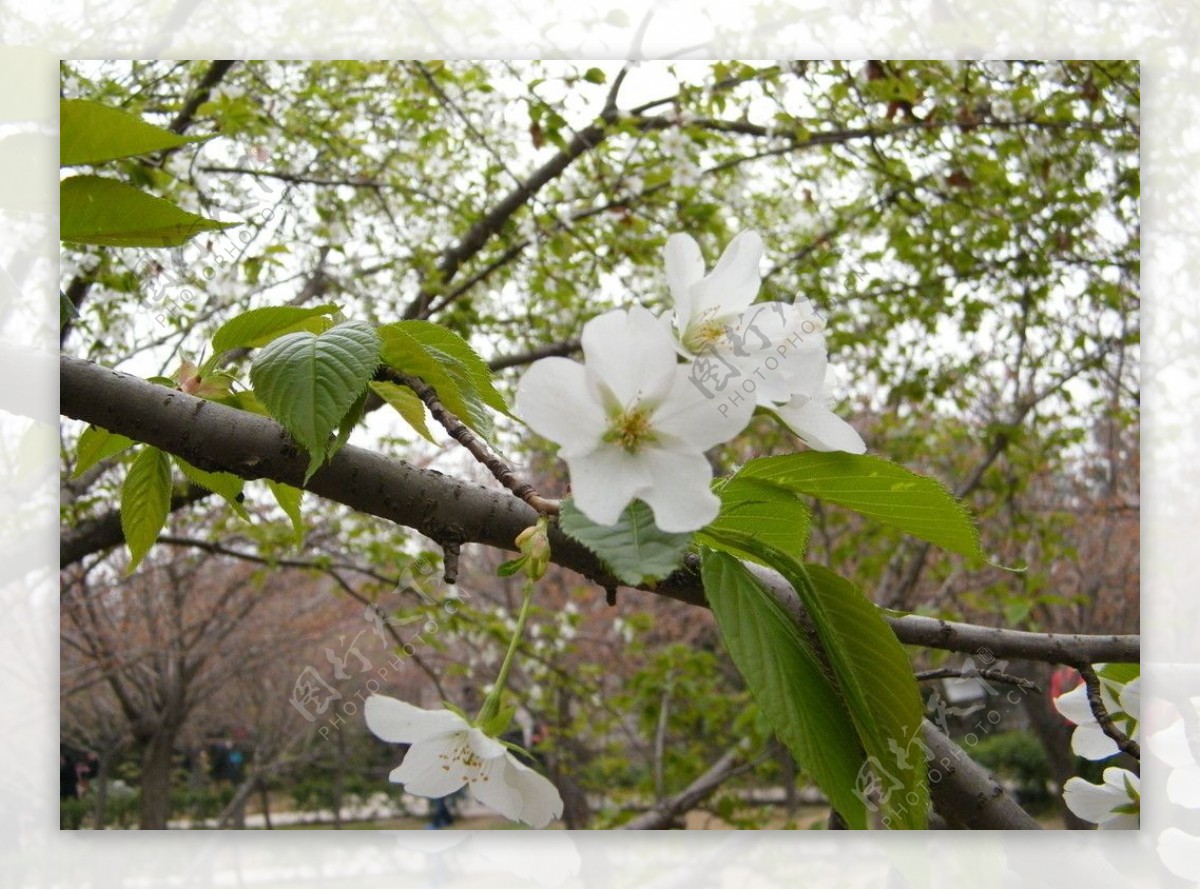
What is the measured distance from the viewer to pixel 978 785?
462 millimetres

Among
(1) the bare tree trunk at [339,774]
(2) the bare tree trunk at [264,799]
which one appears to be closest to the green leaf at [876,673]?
(1) the bare tree trunk at [339,774]

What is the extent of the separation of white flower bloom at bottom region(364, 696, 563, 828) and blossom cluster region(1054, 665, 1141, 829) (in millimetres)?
280

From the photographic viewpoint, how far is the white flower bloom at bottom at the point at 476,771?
45 centimetres

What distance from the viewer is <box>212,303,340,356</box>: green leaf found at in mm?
477

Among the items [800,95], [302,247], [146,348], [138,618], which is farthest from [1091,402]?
[138,618]

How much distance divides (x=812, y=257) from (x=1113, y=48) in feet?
2.75

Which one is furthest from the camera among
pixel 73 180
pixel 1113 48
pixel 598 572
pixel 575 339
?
pixel 575 339

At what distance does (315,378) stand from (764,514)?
6.7 inches

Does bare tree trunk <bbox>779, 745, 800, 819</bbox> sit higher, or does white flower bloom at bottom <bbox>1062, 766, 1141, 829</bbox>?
white flower bloom at bottom <bbox>1062, 766, 1141, 829</bbox>

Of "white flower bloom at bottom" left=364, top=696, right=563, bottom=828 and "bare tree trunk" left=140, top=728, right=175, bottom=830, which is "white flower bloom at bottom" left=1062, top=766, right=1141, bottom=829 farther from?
"bare tree trunk" left=140, top=728, right=175, bottom=830

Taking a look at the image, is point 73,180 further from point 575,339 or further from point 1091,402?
point 1091,402

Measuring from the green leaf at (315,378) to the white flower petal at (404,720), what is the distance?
0.13 meters

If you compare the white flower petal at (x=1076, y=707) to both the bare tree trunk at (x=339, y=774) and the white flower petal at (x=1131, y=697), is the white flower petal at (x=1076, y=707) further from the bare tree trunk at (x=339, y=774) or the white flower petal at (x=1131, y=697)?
the bare tree trunk at (x=339, y=774)

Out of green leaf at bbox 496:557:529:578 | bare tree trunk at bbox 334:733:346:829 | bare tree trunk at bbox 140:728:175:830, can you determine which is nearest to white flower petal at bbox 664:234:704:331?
green leaf at bbox 496:557:529:578
